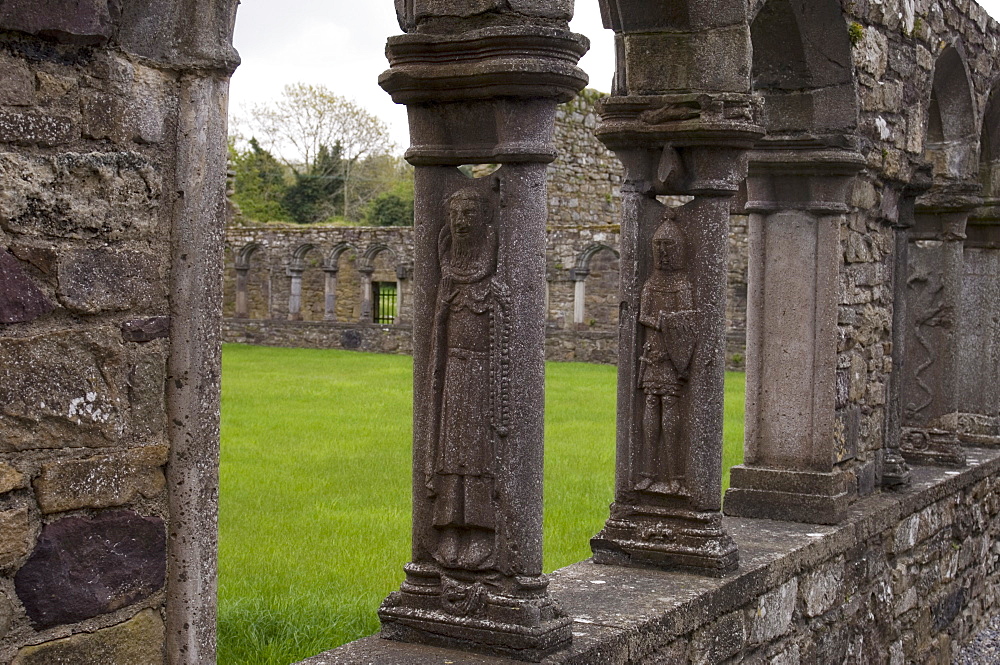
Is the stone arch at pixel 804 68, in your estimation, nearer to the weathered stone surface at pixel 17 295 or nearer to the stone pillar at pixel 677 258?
the stone pillar at pixel 677 258

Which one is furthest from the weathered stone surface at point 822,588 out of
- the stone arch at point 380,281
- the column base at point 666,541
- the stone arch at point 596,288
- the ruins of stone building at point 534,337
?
the stone arch at point 380,281

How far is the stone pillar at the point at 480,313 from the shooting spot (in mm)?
3639

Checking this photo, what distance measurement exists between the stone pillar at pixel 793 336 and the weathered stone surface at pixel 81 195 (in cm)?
438

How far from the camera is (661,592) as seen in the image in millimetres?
4750

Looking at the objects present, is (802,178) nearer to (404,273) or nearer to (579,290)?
(579,290)

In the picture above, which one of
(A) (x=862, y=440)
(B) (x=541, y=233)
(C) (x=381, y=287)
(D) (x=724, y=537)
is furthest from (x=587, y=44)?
(C) (x=381, y=287)

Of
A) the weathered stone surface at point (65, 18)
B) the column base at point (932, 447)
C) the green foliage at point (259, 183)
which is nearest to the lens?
the weathered stone surface at point (65, 18)

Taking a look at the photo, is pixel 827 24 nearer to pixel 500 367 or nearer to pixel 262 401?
pixel 500 367

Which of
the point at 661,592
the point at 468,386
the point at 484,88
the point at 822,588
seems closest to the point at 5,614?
the point at 468,386

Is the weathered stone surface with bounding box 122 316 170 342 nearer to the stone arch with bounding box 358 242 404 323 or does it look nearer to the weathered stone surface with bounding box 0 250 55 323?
the weathered stone surface with bounding box 0 250 55 323

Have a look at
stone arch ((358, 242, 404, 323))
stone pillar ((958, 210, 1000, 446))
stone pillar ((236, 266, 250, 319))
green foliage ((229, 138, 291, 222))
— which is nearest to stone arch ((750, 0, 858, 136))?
stone pillar ((958, 210, 1000, 446))

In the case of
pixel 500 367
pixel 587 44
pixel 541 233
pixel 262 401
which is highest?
pixel 587 44

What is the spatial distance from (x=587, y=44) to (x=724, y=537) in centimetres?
236

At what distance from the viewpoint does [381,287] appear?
3059 centimetres
